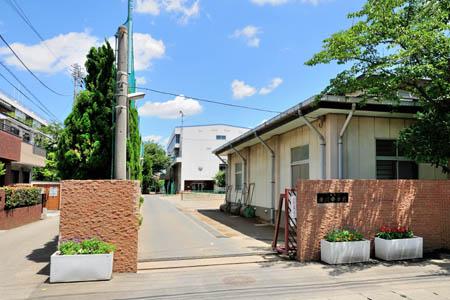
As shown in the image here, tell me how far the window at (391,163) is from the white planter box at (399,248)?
9.00 ft

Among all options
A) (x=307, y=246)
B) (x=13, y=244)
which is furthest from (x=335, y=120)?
(x=13, y=244)

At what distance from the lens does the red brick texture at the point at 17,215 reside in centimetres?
1380

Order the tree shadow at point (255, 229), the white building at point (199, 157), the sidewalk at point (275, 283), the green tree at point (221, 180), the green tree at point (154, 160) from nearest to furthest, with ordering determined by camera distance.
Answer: the sidewalk at point (275, 283) < the tree shadow at point (255, 229) < the green tree at point (221, 180) < the white building at point (199, 157) < the green tree at point (154, 160)

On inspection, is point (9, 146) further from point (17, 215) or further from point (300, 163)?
point (300, 163)

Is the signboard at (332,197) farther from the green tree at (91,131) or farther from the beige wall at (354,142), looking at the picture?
the green tree at (91,131)

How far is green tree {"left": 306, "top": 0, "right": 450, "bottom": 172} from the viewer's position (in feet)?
26.6

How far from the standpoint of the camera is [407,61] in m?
8.59

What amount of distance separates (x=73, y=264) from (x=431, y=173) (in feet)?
33.1

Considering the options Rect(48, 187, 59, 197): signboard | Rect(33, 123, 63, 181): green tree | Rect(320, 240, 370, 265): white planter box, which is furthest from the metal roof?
Rect(33, 123, 63, 181): green tree

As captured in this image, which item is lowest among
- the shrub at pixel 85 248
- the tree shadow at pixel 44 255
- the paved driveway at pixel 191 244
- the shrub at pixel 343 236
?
the tree shadow at pixel 44 255

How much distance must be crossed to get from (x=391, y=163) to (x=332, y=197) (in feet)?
11.7

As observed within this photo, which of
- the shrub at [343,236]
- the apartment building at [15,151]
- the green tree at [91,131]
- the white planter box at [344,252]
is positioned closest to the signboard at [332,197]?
the shrub at [343,236]

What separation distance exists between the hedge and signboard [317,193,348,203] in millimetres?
12066

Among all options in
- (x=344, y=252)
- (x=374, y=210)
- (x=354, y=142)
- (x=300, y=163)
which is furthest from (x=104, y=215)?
(x=300, y=163)
